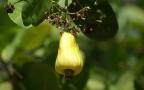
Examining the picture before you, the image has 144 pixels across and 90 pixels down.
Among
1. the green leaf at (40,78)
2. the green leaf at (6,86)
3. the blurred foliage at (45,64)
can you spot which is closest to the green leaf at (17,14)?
the blurred foliage at (45,64)

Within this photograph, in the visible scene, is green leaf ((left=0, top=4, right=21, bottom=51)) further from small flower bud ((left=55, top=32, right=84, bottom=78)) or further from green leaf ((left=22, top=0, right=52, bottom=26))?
small flower bud ((left=55, top=32, right=84, bottom=78))

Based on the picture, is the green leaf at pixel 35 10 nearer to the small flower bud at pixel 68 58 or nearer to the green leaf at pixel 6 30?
the small flower bud at pixel 68 58

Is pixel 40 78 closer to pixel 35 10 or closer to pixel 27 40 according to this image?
pixel 27 40

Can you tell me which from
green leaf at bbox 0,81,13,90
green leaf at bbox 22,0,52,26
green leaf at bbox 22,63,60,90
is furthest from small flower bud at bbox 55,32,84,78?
green leaf at bbox 0,81,13,90

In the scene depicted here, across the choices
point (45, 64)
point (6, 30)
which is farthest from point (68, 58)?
point (6, 30)

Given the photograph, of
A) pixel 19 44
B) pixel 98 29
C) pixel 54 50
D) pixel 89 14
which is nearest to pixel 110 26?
pixel 98 29

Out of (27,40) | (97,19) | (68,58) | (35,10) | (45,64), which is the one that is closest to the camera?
(68,58)

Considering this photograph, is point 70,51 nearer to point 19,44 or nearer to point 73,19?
point 73,19
